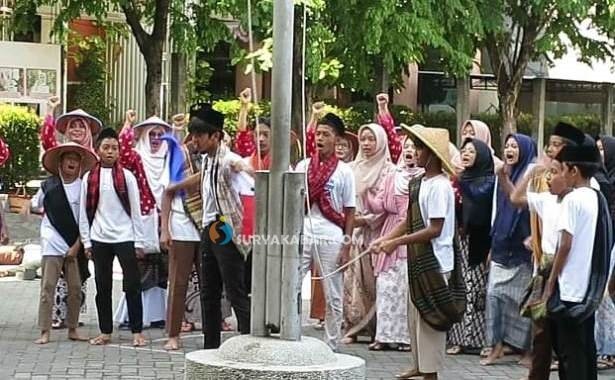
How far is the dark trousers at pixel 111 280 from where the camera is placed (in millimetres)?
9312

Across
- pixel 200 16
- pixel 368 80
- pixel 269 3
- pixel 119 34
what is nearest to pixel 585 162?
pixel 269 3

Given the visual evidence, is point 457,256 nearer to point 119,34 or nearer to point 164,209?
point 164,209

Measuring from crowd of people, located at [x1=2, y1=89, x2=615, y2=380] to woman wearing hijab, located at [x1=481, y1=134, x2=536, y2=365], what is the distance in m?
0.01

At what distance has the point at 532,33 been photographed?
74.6 feet

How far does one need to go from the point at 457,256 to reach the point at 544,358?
0.87m

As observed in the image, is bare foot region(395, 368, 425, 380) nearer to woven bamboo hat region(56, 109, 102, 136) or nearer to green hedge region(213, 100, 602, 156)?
woven bamboo hat region(56, 109, 102, 136)

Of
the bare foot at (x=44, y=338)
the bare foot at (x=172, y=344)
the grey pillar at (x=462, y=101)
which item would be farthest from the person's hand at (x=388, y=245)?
the grey pillar at (x=462, y=101)

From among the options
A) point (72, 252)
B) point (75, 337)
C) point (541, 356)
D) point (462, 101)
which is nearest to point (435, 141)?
point (541, 356)

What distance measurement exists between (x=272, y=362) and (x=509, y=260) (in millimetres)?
3683

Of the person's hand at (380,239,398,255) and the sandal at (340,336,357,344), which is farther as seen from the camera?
the sandal at (340,336,357,344)

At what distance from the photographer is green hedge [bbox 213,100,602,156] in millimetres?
24531

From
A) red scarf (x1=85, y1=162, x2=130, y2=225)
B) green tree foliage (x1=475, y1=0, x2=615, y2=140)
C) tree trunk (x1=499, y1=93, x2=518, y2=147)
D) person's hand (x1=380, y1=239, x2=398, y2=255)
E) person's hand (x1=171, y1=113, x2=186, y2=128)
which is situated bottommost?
person's hand (x1=380, y1=239, x2=398, y2=255)

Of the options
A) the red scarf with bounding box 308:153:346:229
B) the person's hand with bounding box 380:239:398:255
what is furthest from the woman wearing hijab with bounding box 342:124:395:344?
the person's hand with bounding box 380:239:398:255

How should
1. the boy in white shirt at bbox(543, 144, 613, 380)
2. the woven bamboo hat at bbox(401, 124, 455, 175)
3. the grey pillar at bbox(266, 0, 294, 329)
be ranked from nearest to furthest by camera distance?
1. the grey pillar at bbox(266, 0, 294, 329)
2. the boy in white shirt at bbox(543, 144, 613, 380)
3. the woven bamboo hat at bbox(401, 124, 455, 175)
